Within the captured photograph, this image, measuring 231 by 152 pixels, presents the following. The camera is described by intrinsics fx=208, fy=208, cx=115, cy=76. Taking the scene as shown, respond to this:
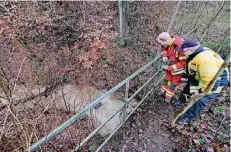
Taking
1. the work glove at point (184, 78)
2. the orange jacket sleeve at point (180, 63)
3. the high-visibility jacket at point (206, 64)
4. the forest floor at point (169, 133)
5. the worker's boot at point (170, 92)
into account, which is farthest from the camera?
the worker's boot at point (170, 92)

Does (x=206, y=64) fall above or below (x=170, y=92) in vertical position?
above

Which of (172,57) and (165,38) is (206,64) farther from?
(165,38)

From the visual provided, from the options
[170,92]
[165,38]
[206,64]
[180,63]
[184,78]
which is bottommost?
[170,92]

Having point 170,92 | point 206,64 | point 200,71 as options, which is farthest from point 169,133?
point 206,64

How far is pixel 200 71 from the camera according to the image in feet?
11.8

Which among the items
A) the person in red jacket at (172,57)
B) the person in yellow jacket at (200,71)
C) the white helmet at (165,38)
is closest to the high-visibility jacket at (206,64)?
the person in yellow jacket at (200,71)

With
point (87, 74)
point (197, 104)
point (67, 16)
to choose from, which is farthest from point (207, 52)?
point (67, 16)

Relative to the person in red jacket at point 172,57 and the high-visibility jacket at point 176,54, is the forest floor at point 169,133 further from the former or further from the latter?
the high-visibility jacket at point 176,54

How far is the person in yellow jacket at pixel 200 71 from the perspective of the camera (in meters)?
3.52

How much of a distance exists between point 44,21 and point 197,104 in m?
6.55

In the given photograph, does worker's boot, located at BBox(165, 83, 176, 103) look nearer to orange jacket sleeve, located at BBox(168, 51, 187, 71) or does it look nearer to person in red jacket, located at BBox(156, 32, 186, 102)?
person in red jacket, located at BBox(156, 32, 186, 102)

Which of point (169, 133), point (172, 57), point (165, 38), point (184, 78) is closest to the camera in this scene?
point (169, 133)

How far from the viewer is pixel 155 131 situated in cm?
400

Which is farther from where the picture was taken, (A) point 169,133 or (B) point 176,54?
(B) point 176,54
